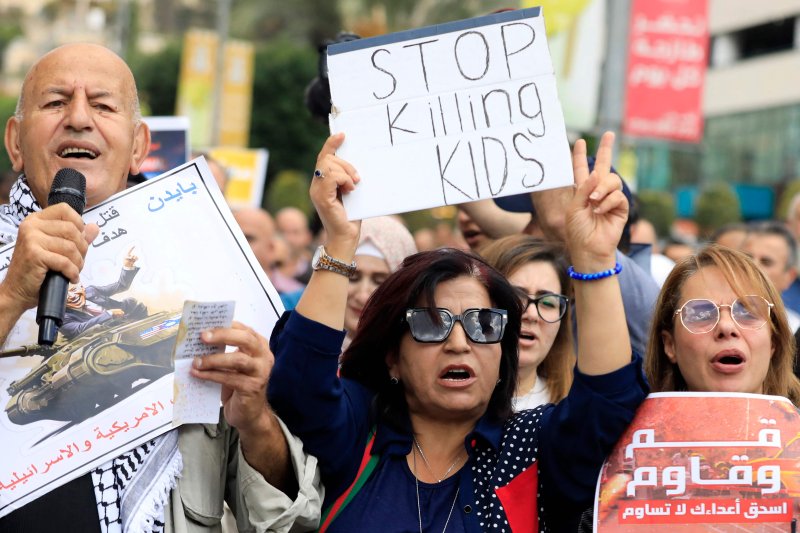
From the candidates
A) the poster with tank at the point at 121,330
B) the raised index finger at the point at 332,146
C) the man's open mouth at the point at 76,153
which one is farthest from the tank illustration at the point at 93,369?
the raised index finger at the point at 332,146

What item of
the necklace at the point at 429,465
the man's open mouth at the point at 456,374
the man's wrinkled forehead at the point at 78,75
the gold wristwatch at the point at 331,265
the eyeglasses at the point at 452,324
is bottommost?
the necklace at the point at 429,465

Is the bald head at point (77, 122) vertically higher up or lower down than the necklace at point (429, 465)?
higher up

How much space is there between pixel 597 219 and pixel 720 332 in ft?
1.53

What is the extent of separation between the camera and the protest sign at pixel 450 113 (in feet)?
9.98

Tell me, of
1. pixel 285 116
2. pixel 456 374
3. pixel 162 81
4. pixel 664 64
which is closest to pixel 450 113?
pixel 456 374

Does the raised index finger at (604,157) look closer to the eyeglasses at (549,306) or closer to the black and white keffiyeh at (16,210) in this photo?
the eyeglasses at (549,306)

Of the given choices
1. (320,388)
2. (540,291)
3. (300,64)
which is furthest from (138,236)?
(300,64)

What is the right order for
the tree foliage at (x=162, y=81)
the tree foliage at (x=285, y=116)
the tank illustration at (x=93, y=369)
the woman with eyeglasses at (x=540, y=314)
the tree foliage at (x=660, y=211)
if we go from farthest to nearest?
the tree foliage at (x=162, y=81) → the tree foliage at (x=285, y=116) → the tree foliage at (x=660, y=211) → the woman with eyeglasses at (x=540, y=314) → the tank illustration at (x=93, y=369)

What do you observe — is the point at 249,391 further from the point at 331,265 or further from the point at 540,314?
the point at 540,314

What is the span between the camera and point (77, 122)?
118 inches

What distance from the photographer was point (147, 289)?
9.76 ft

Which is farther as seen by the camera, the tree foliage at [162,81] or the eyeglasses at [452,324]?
the tree foliage at [162,81]

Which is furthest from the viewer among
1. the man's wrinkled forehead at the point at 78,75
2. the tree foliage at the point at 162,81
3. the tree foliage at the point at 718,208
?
the tree foliage at the point at 162,81

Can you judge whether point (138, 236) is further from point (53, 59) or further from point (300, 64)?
point (300, 64)
